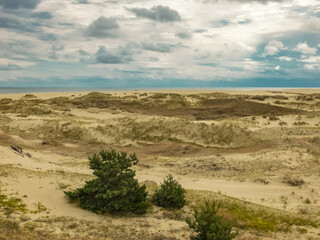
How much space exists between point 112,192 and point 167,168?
12.4 metres

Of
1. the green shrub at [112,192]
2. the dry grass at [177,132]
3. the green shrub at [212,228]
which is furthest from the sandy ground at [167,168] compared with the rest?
the green shrub at [212,228]

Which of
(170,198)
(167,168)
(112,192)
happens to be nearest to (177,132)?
(167,168)

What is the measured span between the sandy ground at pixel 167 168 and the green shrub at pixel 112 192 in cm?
58

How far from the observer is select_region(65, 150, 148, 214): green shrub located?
14.3 m

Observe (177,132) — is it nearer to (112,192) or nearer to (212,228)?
(112,192)

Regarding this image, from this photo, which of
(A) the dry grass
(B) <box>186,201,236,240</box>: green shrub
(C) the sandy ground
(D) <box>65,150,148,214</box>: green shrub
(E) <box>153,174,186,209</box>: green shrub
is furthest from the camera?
(A) the dry grass

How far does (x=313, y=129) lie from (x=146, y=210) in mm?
30075

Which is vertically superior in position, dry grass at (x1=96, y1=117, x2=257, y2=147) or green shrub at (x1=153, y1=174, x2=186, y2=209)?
dry grass at (x1=96, y1=117, x2=257, y2=147)

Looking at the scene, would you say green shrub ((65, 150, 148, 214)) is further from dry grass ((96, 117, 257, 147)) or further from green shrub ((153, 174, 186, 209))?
dry grass ((96, 117, 257, 147))

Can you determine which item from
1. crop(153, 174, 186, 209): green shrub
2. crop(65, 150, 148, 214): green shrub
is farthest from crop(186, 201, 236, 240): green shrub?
crop(65, 150, 148, 214): green shrub

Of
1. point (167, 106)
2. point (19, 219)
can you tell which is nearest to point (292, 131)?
point (19, 219)

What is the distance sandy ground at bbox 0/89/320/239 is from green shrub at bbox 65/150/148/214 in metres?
0.58

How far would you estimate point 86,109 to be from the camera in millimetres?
64562

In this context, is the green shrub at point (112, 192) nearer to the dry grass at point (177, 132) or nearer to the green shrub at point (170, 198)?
the green shrub at point (170, 198)
